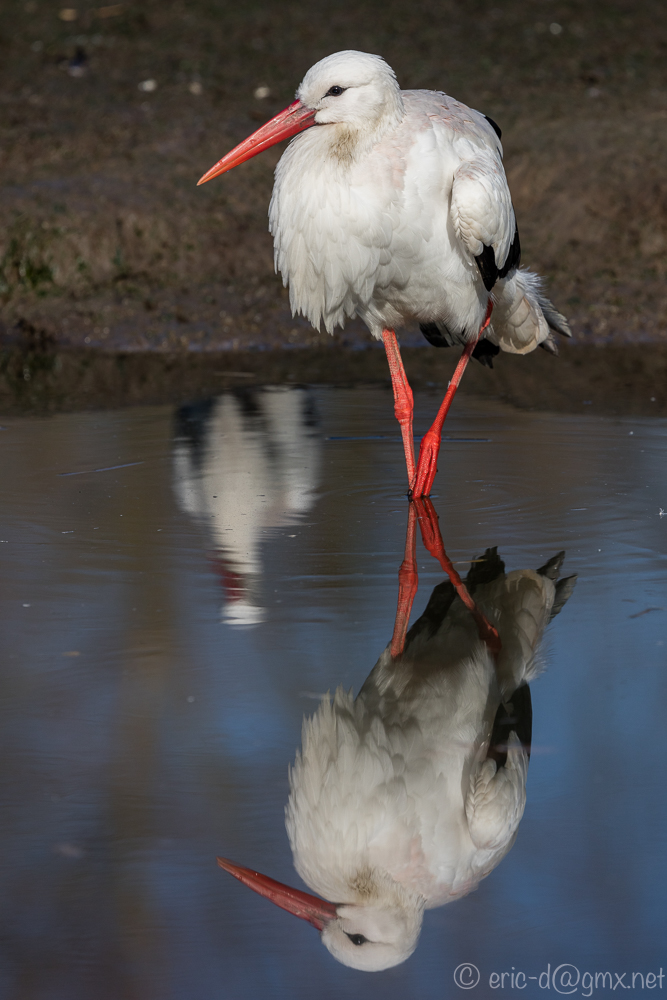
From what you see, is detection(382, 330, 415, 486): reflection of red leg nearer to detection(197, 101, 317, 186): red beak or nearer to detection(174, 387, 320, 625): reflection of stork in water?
detection(174, 387, 320, 625): reflection of stork in water

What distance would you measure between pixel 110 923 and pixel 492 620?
1893 mm

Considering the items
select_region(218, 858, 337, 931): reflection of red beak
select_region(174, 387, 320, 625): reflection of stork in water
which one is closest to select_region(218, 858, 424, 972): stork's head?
select_region(218, 858, 337, 931): reflection of red beak

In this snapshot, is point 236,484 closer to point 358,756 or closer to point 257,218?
point 358,756

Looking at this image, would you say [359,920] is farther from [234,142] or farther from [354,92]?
[234,142]

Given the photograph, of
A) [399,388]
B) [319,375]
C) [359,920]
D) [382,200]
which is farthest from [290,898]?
[319,375]

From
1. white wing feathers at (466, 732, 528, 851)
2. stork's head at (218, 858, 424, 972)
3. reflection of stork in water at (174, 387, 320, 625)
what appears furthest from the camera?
reflection of stork in water at (174, 387, 320, 625)

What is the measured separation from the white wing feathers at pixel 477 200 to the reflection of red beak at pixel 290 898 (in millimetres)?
3160

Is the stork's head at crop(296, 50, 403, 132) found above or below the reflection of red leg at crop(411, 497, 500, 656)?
above

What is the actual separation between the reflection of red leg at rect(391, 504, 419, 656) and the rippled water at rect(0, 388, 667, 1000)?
0.12ft

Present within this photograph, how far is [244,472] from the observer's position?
6.17m

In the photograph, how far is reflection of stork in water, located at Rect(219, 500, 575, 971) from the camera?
2754 millimetres

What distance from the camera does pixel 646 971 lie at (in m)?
2.46

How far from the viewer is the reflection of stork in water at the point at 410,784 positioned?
9.04 feet

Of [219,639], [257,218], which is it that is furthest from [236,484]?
[257,218]
